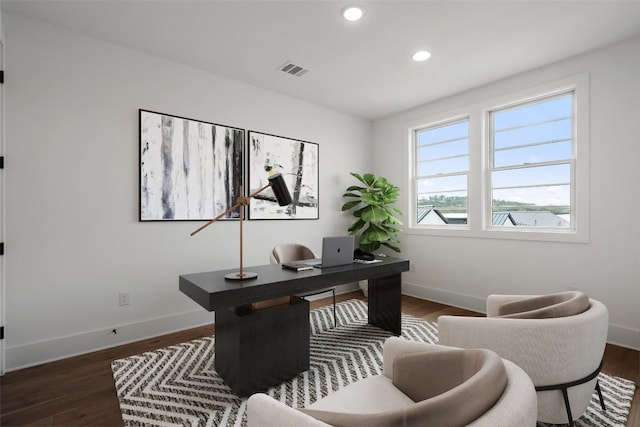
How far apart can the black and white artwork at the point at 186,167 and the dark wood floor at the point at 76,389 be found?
3.98 ft

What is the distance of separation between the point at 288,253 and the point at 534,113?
310 cm

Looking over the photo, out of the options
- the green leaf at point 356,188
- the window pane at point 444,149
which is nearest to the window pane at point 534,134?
the window pane at point 444,149

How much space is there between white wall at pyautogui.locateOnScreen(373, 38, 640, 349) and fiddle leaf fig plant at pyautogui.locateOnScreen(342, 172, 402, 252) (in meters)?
1.10

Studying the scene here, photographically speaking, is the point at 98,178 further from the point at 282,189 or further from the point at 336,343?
the point at 336,343

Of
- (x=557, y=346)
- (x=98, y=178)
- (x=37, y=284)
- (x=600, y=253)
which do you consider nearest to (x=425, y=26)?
(x=557, y=346)

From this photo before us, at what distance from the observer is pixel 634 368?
2.38 m

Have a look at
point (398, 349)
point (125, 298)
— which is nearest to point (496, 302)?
point (398, 349)

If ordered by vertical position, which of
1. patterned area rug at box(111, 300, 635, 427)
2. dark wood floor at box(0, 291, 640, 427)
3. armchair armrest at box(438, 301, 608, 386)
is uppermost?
armchair armrest at box(438, 301, 608, 386)

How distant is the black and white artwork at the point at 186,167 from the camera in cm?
296

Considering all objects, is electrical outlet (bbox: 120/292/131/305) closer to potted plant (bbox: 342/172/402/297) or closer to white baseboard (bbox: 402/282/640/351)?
potted plant (bbox: 342/172/402/297)

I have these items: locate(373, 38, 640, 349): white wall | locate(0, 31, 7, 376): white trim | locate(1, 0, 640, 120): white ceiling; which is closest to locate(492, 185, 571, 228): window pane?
locate(373, 38, 640, 349): white wall

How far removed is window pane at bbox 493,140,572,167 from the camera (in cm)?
322

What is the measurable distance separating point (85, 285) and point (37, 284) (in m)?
0.31

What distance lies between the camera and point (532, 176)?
3.45 m
